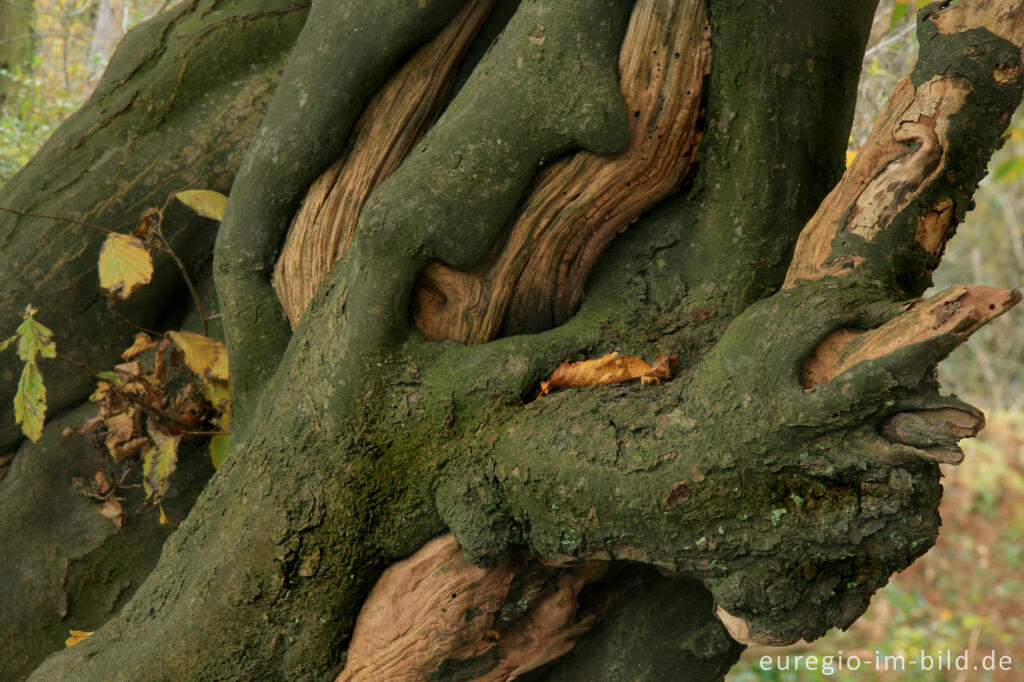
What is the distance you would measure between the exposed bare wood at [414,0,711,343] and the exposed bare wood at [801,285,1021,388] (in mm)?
742

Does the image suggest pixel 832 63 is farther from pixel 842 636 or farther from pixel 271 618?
pixel 842 636

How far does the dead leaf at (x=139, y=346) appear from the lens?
3.13 metres

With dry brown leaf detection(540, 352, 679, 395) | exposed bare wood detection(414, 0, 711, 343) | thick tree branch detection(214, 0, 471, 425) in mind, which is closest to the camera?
dry brown leaf detection(540, 352, 679, 395)

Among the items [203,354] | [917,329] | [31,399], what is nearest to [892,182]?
[917,329]

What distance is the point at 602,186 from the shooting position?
2.21 metres

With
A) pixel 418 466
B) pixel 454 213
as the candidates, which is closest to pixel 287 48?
pixel 454 213

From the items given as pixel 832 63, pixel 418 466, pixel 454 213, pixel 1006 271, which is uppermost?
pixel 832 63

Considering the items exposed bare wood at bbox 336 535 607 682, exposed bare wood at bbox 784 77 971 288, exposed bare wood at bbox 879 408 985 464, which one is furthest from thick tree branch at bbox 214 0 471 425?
exposed bare wood at bbox 879 408 985 464

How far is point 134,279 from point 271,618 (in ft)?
4.00

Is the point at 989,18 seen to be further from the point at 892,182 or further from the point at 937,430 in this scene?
the point at 937,430

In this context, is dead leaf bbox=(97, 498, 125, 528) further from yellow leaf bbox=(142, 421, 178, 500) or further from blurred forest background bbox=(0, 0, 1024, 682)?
blurred forest background bbox=(0, 0, 1024, 682)

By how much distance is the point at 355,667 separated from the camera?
216cm

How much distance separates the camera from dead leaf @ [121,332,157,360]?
3.13m

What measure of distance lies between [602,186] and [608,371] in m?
0.49
